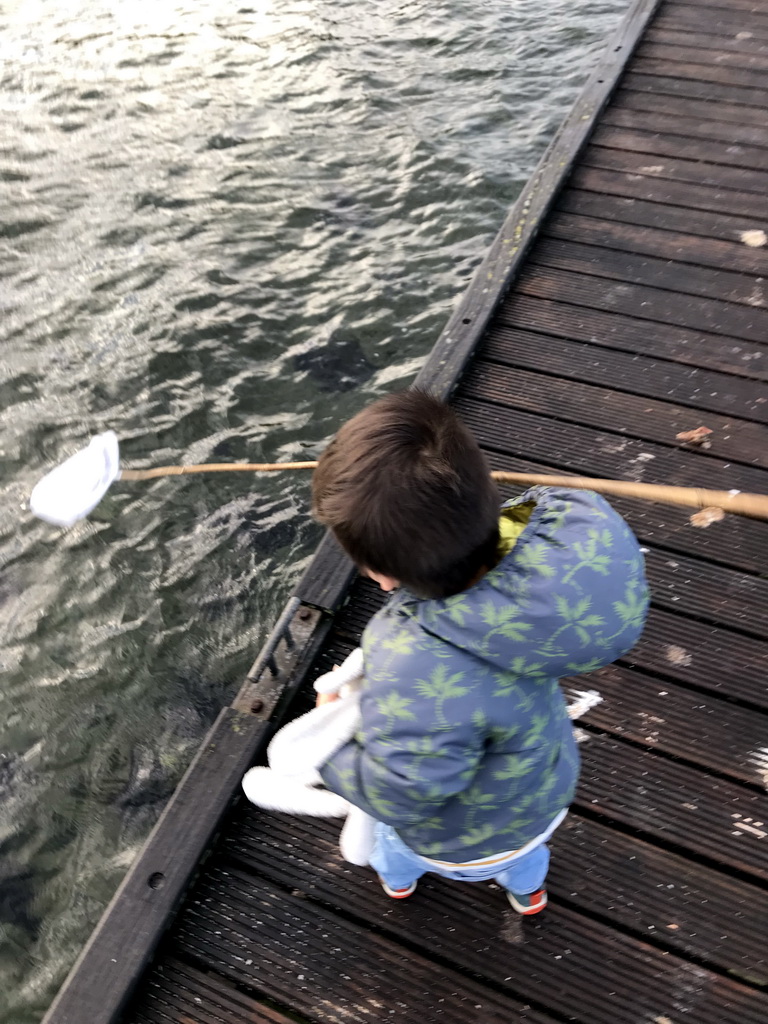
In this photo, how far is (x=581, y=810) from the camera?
2.24 metres

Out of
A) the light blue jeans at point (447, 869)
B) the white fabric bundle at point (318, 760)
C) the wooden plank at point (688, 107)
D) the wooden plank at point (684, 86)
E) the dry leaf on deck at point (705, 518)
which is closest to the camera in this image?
the white fabric bundle at point (318, 760)

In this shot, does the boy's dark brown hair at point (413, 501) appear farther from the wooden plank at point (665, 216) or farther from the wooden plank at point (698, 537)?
the wooden plank at point (665, 216)

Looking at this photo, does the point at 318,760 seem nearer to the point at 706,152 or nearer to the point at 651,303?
the point at 651,303

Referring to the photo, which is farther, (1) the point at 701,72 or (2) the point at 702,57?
(2) the point at 702,57

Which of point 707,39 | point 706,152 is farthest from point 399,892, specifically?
point 707,39

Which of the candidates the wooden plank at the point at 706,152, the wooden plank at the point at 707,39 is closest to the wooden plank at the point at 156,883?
the wooden plank at the point at 706,152

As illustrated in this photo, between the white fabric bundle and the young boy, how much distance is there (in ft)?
0.21

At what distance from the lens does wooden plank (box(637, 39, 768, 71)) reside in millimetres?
4969

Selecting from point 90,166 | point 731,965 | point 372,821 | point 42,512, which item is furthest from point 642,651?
point 90,166

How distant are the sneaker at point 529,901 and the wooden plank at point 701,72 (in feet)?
15.1

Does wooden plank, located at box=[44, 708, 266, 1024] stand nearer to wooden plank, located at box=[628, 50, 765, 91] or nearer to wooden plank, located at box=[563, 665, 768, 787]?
wooden plank, located at box=[563, 665, 768, 787]

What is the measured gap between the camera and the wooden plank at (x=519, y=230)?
11.3 ft

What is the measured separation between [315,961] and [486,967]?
43 cm

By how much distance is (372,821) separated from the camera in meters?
1.76
